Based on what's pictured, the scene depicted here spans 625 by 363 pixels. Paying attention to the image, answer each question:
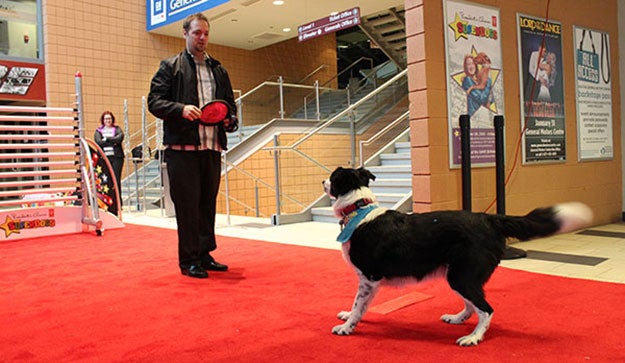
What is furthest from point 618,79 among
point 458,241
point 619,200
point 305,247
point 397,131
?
point 458,241

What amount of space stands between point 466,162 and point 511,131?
85cm

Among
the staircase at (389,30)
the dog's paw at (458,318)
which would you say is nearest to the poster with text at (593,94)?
the dog's paw at (458,318)

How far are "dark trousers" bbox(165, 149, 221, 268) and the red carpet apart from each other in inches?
7.8

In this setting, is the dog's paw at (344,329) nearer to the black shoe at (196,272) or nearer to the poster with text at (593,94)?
the black shoe at (196,272)

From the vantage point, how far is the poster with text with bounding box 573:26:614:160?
189 inches

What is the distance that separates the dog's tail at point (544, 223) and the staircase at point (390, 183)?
348cm

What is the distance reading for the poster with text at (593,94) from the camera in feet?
15.7

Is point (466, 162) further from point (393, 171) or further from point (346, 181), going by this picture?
point (393, 171)

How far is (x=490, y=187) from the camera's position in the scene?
13.2 ft

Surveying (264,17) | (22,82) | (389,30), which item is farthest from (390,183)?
(22,82)

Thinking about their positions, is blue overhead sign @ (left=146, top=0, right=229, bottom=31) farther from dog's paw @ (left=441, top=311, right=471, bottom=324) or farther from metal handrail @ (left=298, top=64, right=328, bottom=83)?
dog's paw @ (left=441, top=311, right=471, bottom=324)

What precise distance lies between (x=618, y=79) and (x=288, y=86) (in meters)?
6.19

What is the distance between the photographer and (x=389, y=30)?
11.0 meters

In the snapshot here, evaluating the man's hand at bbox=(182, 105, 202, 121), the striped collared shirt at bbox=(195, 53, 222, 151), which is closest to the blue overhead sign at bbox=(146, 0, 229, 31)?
the striped collared shirt at bbox=(195, 53, 222, 151)
